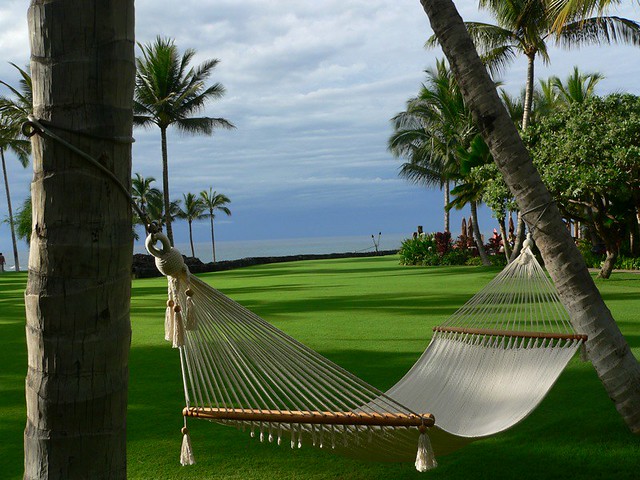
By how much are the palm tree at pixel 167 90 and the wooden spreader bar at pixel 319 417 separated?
18.1m

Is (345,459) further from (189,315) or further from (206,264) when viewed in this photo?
(206,264)

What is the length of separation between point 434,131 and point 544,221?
18391 mm

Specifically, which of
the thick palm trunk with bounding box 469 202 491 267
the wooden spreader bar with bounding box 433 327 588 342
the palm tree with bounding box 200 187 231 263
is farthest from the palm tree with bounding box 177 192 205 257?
the wooden spreader bar with bounding box 433 327 588 342

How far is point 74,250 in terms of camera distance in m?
1.28

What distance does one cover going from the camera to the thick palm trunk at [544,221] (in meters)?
2.78

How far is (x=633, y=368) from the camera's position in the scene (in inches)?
109

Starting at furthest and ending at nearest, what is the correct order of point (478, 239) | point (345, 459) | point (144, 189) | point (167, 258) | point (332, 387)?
point (144, 189) < point (478, 239) < point (345, 459) < point (332, 387) < point (167, 258)

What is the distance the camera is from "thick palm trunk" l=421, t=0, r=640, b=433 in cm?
278

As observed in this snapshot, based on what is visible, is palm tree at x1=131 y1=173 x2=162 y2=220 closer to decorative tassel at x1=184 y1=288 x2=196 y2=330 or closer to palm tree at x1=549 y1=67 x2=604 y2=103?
palm tree at x1=549 y1=67 x2=604 y2=103

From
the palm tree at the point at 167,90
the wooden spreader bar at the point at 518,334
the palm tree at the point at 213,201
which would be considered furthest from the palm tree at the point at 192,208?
the wooden spreader bar at the point at 518,334

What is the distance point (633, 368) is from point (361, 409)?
4.58 ft

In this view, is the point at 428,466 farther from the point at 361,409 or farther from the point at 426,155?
the point at 426,155

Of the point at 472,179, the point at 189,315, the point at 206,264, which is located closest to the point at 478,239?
the point at 472,179

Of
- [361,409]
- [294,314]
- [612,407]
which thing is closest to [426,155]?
[294,314]
